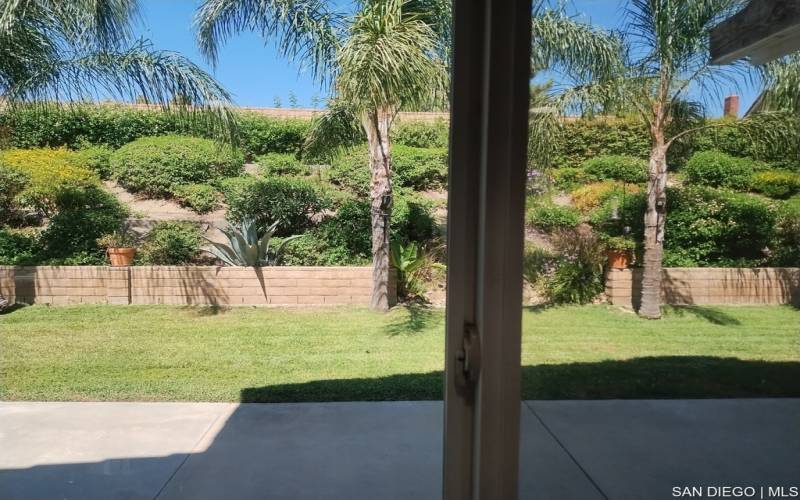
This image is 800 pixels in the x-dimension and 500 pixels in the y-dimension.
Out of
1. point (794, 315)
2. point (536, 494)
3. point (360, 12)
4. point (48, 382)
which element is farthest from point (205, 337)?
point (794, 315)

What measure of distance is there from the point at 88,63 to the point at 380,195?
2696 millimetres

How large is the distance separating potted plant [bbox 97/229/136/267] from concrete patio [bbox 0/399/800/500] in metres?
2.38

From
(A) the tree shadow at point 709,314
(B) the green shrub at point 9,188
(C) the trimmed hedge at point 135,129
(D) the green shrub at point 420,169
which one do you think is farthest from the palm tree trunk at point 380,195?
(A) the tree shadow at point 709,314

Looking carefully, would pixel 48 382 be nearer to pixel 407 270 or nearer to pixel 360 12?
pixel 407 270

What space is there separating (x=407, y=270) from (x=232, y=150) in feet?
7.16

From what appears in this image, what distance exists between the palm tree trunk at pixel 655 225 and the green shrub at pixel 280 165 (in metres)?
5.55

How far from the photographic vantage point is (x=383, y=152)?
486cm

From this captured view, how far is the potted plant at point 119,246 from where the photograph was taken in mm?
5316

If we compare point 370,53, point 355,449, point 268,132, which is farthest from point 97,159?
point 355,449

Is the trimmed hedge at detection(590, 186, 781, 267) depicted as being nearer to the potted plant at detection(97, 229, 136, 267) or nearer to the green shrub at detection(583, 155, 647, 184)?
the green shrub at detection(583, 155, 647, 184)

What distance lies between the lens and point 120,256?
17.4 feet

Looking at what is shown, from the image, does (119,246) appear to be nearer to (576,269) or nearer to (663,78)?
(576,269)

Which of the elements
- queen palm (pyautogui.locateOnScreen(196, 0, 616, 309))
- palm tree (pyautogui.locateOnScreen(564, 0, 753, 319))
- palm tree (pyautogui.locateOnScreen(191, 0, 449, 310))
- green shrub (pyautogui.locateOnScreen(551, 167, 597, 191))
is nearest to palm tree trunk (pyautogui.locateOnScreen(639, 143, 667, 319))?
palm tree (pyautogui.locateOnScreen(564, 0, 753, 319))

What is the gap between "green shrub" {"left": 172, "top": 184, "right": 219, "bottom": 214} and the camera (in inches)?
234
